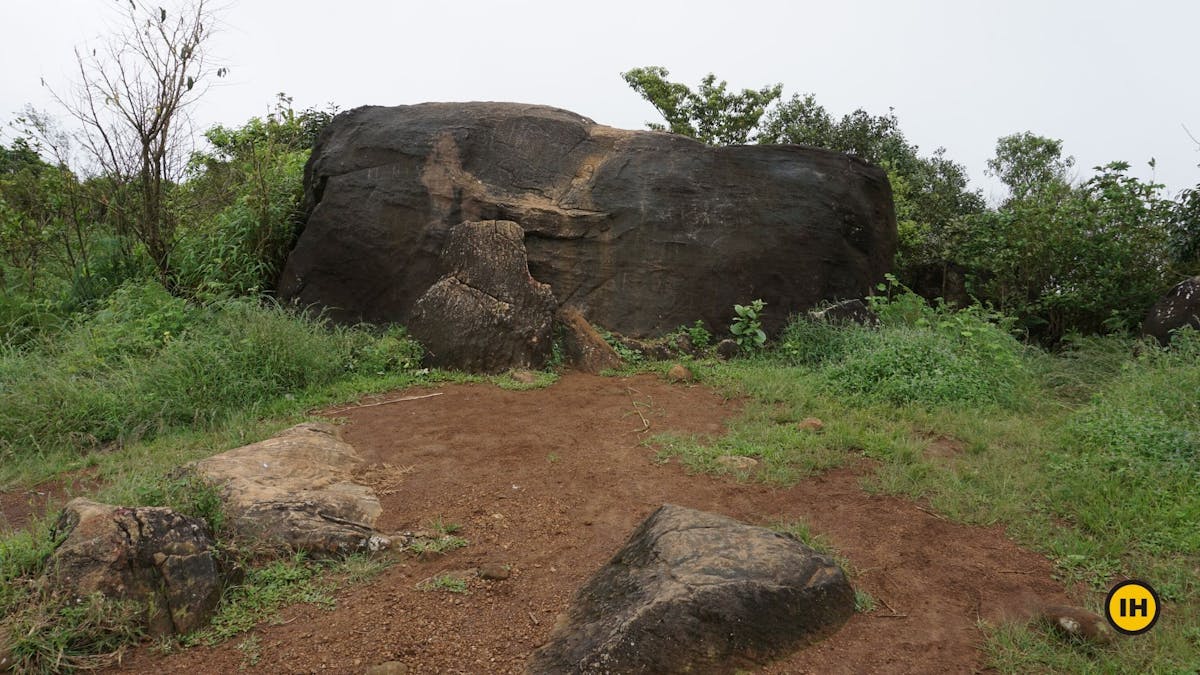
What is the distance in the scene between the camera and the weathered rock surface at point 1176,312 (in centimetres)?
708

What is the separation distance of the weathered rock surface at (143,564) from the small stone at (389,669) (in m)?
0.81

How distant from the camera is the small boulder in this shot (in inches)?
276

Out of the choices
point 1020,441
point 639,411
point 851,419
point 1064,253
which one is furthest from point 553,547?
point 1064,253

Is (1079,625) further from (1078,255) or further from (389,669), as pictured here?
(1078,255)

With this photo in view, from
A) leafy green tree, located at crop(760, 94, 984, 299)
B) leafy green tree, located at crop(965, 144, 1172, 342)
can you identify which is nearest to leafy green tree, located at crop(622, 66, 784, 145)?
leafy green tree, located at crop(760, 94, 984, 299)

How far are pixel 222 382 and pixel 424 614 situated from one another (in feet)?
11.7

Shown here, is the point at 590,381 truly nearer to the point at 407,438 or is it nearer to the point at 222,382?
the point at 407,438

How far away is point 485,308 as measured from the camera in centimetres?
676

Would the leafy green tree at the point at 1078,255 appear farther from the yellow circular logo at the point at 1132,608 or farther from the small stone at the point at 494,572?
the small stone at the point at 494,572

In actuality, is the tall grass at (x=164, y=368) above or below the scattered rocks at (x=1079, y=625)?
above

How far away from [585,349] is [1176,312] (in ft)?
18.2

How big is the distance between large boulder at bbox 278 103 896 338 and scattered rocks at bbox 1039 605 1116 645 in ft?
17.2

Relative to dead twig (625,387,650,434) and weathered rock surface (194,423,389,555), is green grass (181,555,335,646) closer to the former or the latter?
weathered rock surface (194,423,389,555)

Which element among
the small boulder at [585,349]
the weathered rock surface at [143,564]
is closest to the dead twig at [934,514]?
the weathered rock surface at [143,564]
